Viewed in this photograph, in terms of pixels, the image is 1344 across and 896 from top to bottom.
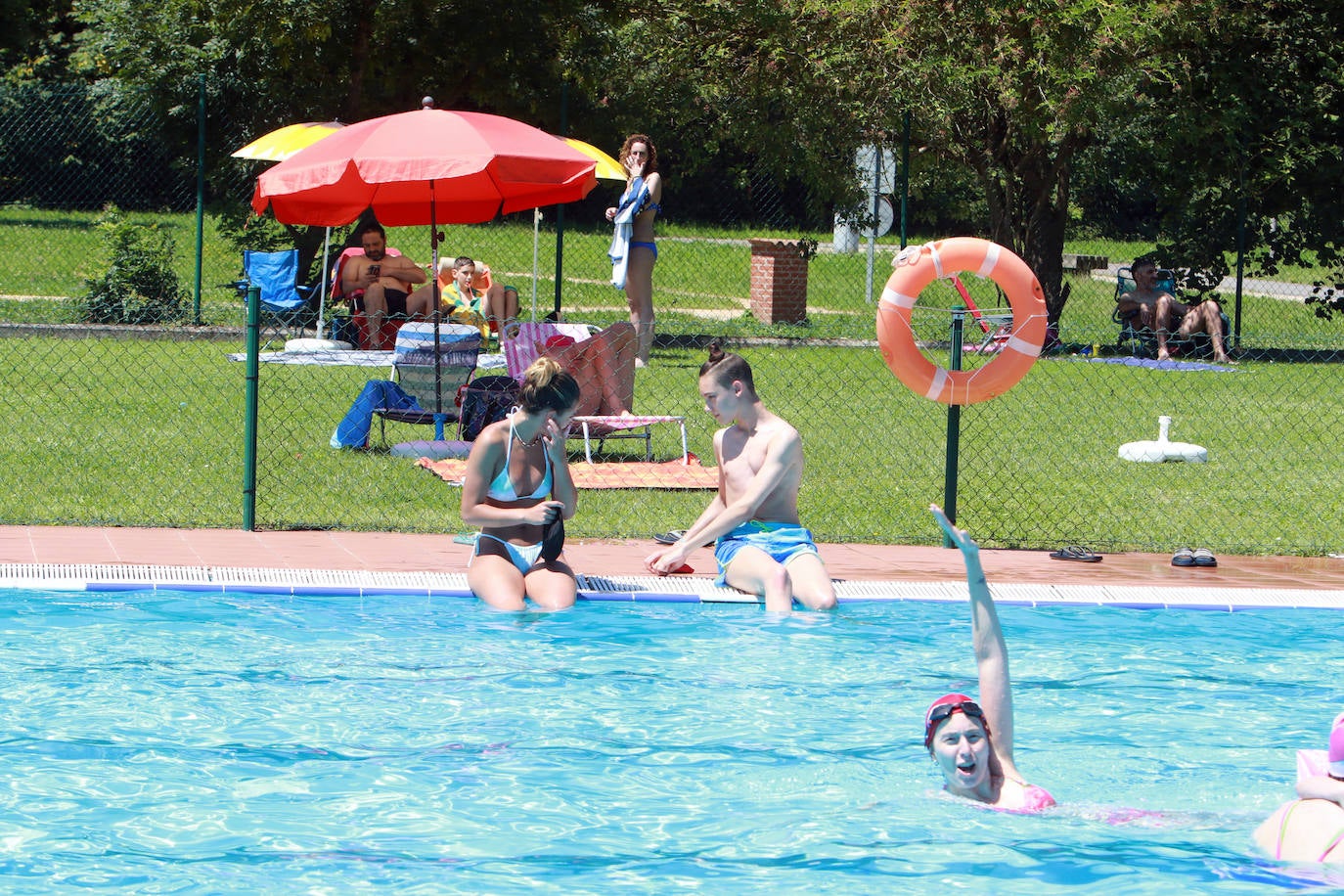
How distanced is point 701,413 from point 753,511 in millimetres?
4427

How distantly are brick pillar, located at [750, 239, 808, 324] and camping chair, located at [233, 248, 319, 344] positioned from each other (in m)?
5.21

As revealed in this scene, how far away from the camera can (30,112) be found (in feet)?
52.1

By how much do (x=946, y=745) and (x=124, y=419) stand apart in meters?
7.30

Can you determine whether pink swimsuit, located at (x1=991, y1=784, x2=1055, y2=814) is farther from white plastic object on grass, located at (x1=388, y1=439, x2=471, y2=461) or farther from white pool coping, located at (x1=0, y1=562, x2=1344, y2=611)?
white plastic object on grass, located at (x1=388, y1=439, x2=471, y2=461)

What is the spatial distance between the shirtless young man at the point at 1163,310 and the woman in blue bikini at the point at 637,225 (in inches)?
214

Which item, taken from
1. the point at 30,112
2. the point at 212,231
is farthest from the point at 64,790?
the point at 212,231

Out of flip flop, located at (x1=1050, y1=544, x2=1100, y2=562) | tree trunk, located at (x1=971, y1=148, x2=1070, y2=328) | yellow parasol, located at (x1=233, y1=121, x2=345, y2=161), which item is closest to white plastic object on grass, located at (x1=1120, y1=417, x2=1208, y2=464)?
flip flop, located at (x1=1050, y1=544, x2=1100, y2=562)

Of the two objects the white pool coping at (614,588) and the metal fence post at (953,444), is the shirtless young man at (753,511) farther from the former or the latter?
the metal fence post at (953,444)

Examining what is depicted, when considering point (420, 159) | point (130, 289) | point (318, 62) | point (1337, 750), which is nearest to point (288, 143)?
point (130, 289)

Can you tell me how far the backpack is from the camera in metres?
9.77

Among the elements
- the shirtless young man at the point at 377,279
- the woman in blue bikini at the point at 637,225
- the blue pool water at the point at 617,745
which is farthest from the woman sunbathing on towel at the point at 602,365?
the shirtless young man at the point at 377,279

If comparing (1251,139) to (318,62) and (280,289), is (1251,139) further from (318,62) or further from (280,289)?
(280,289)

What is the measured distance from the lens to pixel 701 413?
11328mm

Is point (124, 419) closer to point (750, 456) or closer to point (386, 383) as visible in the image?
point (386, 383)
